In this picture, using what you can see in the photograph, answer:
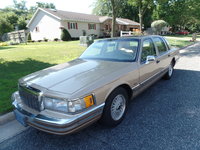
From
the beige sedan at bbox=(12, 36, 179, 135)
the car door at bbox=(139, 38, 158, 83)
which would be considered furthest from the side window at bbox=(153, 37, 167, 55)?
the beige sedan at bbox=(12, 36, 179, 135)

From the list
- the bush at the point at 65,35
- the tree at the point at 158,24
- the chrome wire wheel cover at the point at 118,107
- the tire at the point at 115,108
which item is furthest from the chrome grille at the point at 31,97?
the tree at the point at 158,24

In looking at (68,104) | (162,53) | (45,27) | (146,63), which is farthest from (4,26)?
(68,104)

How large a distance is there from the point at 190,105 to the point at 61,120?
294cm

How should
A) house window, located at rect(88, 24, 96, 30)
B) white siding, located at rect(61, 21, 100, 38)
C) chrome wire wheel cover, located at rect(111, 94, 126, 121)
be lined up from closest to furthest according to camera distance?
1. chrome wire wheel cover, located at rect(111, 94, 126, 121)
2. white siding, located at rect(61, 21, 100, 38)
3. house window, located at rect(88, 24, 96, 30)

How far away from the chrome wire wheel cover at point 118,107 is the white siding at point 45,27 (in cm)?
2363

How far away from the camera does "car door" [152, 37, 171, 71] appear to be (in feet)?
13.4

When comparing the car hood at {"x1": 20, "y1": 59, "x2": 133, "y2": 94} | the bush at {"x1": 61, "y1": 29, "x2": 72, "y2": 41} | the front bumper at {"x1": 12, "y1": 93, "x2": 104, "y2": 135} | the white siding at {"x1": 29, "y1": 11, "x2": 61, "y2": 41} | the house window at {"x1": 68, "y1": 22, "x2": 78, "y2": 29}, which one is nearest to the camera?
the front bumper at {"x1": 12, "y1": 93, "x2": 104, "y2": 135}

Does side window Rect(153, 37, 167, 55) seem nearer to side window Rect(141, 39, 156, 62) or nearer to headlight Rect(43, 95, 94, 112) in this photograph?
side window Rect(141, 39, 156, 62)

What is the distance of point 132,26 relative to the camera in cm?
3712

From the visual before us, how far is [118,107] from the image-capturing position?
2.76 m

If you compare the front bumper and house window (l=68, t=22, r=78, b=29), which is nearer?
the front bumper

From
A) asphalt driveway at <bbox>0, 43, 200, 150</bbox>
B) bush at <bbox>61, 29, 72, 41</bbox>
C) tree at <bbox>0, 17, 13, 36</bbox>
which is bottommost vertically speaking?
asphalt driveway at <bbox>0, 43, 200, 150</bbox>

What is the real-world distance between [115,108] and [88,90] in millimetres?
835

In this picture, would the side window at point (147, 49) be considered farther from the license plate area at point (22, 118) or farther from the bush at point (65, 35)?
the bush at point (65, 35)
